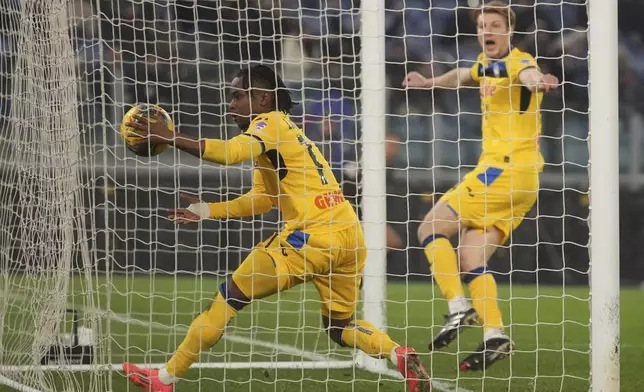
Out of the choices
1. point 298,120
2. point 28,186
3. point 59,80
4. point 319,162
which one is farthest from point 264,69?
point 298,120

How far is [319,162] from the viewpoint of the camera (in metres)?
4.99

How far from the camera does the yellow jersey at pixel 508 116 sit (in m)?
5.85

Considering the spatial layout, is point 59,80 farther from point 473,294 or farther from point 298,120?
point 298,120

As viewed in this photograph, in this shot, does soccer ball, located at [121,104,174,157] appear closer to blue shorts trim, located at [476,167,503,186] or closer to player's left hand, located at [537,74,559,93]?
player's left hand, located at [537,74,559,93]

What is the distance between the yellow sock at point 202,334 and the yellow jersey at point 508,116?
6.13 ft

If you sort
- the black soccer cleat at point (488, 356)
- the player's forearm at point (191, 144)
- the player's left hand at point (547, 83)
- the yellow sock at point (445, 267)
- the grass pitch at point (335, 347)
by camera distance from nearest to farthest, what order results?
the player's forearm at point (191, 144) → the player's left hand at point (547, 83) → the grass pitch at point (335, 347) → the black soccer cleat at point (488, 356) → the yellow sock at point (445, 267)

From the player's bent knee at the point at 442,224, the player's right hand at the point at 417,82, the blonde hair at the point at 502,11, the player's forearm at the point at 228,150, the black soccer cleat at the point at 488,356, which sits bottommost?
the black soccer cleat at the point at 488,356

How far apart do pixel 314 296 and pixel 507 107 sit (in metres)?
4.57

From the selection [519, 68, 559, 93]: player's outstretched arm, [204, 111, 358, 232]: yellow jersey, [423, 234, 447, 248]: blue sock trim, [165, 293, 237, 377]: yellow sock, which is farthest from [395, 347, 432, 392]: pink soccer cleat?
[519, 68, 559, 93]: player's outstretched arm

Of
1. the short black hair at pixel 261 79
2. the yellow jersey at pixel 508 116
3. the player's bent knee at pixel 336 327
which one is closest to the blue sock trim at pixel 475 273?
the yellow jersey at pixel 508 116

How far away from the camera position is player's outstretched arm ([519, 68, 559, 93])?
17.2 ft

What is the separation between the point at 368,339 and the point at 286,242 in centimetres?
59

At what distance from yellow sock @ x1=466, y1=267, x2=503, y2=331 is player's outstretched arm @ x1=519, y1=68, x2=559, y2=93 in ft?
3.45

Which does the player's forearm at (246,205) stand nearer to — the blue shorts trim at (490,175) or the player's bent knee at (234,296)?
the player's bent knee at (234,296)
